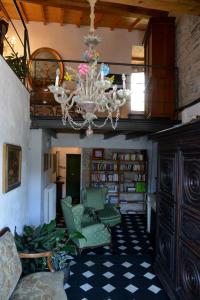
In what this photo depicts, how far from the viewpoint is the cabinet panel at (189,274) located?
2.23 metres

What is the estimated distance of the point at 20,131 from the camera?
339 centimetres

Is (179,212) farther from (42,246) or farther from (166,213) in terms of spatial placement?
(42,246)

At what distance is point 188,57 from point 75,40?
153 inches

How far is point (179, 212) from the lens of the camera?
8.59 ft

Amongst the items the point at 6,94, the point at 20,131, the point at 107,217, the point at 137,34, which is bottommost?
the point at 107,217

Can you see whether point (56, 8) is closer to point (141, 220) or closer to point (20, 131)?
point (20, 131)

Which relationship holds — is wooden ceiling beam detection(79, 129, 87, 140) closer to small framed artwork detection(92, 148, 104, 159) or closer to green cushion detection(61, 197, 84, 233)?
small framed artwork detection(92, 148, 104, 159)

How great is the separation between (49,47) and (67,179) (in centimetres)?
452

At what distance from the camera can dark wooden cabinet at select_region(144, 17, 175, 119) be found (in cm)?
486

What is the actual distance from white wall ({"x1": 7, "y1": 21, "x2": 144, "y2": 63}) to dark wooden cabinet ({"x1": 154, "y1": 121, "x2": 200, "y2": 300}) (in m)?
4.70

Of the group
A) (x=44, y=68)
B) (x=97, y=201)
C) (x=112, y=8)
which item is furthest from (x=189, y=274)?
(x=44, y=68)

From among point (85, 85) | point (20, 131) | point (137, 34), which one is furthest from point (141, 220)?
point (137, 34)

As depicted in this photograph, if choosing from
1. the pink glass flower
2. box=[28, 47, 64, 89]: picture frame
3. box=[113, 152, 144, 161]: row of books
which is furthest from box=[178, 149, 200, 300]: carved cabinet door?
box=[28, 47, 64, 89]: picture frame

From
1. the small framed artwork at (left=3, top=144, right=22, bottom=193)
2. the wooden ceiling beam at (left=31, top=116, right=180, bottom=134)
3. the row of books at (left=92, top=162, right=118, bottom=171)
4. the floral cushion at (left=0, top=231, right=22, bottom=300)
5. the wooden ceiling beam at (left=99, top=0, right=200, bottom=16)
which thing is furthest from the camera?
the row of books at (left=92, top=162, right=118, bottom=171)
